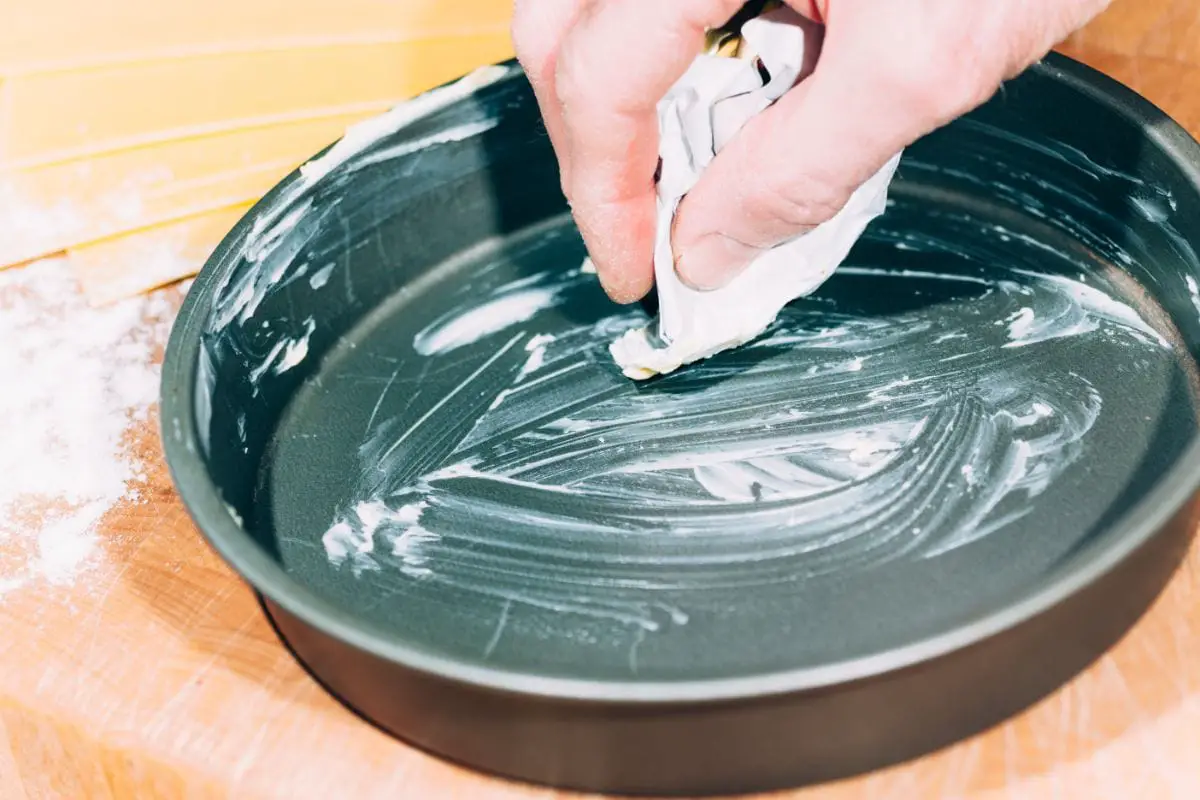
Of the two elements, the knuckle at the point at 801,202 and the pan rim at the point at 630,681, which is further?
the knuckle at the point at 801,202

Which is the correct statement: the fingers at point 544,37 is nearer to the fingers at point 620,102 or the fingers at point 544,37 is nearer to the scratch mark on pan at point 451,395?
the fingers at point 620,102

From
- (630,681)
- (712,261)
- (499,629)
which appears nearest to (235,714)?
(499,629)

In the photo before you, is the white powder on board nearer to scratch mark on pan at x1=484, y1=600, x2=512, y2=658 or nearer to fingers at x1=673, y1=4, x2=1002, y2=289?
scratch mark on pan at x1=484, y1=600, x2=512, y2=658

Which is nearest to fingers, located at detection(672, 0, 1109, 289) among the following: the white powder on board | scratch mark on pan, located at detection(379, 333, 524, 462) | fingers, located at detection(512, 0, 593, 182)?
fingers, located at detection(512, 0, 593, 182)

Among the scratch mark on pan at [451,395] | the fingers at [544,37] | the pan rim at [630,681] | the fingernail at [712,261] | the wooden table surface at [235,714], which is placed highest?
the fingers at [544,37]

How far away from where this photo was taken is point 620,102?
659mm

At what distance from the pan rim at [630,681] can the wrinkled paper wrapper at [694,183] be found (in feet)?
0.92

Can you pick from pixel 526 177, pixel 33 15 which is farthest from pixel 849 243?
pixel 33 15

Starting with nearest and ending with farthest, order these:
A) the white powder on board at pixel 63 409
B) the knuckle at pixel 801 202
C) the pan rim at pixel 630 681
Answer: the pan rim at pixel 630 681, the knuckle at pixel 801 202, the white powder on board at pixel 63 409

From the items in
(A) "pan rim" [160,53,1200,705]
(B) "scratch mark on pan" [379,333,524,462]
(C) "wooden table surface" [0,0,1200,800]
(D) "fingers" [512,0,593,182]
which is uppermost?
(D) "fingers" [512,0,593,182]

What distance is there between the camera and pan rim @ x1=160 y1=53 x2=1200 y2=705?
493 millimetres

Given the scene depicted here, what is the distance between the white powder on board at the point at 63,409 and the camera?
75 cm

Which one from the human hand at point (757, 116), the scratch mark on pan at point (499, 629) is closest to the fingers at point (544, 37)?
the human hand at point (757, 116)

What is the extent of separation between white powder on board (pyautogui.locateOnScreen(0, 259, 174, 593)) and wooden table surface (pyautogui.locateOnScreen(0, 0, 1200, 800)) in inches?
1.0
